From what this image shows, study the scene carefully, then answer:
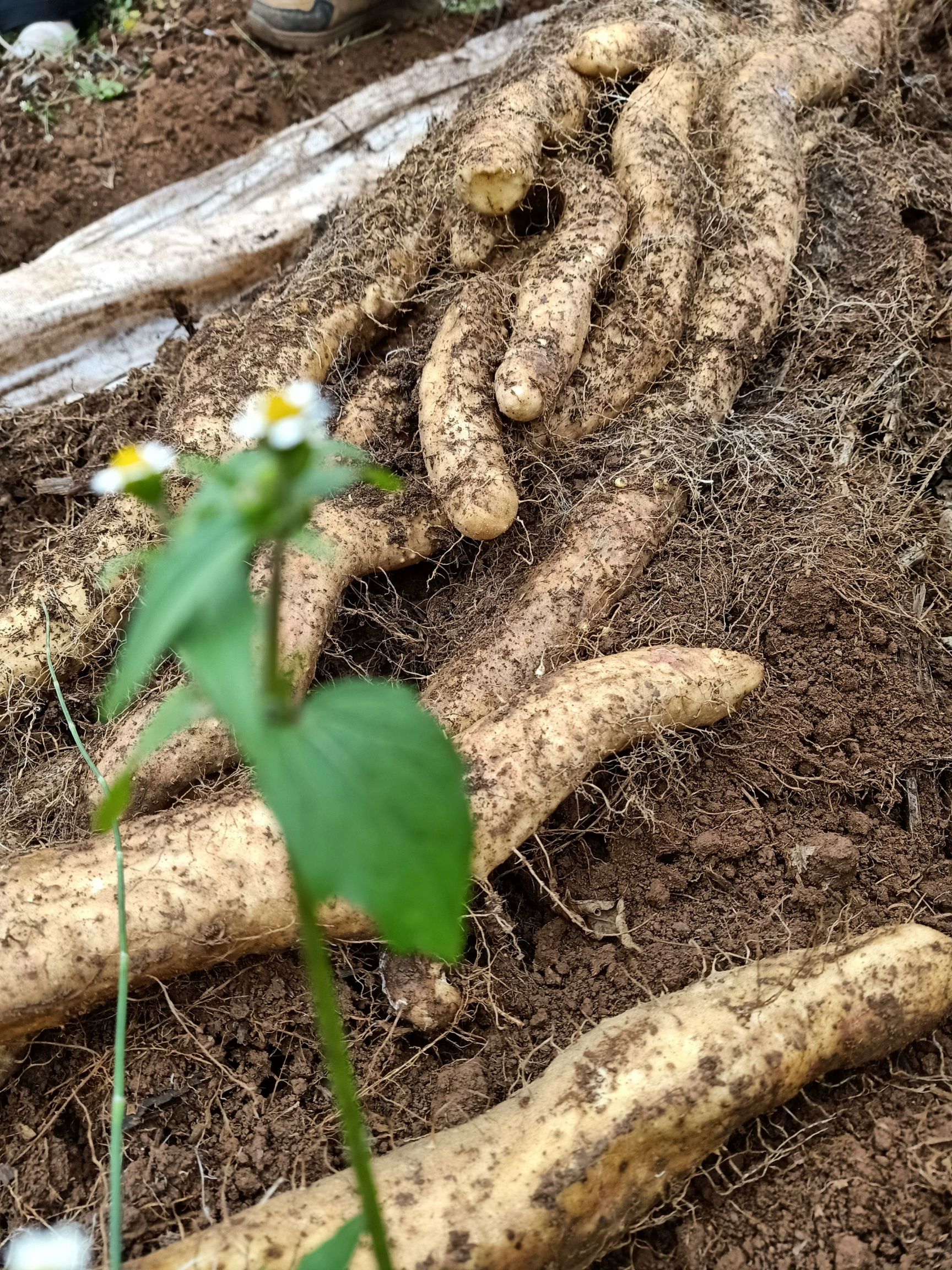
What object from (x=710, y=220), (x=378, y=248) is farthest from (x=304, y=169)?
(x=710, y=220)

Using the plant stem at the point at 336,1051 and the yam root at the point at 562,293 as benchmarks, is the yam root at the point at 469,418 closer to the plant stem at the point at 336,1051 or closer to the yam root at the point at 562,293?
the yam root at the point at 562,293

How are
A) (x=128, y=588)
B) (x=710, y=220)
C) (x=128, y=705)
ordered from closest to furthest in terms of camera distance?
1. (x=128, y=705)
2. (x=128, y=588)
3. (x=710, y=220)

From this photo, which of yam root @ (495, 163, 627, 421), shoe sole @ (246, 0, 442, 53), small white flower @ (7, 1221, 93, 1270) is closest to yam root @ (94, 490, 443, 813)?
yam root @ (495, 163, 627, 421)

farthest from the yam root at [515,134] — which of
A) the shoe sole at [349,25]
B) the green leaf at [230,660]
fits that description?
the green leaf at [230,660]

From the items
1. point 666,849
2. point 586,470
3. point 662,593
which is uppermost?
point 586,470

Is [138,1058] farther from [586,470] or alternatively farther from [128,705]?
[586,470]

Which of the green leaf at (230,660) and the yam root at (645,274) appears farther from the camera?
the yam root at (645,274)
